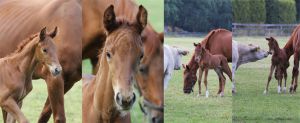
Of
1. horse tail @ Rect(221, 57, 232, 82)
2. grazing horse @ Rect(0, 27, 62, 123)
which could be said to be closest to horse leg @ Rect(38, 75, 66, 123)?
grazing horse @ Rect(0, 27, 62, 123)

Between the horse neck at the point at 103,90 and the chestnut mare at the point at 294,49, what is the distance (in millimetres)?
1621

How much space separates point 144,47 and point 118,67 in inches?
19.5

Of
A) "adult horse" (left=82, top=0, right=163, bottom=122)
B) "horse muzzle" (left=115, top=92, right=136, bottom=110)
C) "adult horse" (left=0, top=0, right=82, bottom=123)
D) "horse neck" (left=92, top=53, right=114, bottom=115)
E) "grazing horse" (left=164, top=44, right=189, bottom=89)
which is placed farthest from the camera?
"adult horse" (left=0, top=0, right=82, bottom=123)

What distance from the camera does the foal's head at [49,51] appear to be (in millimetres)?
4148

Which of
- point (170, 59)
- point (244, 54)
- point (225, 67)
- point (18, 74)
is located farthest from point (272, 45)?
point (18, 74)

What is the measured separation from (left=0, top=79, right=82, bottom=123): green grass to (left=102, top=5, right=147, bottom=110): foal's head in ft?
3.96

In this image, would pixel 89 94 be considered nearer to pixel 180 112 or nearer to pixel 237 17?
pixel 180 112

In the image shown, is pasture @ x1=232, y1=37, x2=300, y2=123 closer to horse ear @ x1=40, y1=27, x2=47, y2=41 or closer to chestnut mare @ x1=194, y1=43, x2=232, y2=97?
chestnut mare @ x1=194, y1=43, x2=232, y2=97

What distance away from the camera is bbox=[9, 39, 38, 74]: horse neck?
4.40 m

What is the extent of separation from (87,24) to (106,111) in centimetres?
70

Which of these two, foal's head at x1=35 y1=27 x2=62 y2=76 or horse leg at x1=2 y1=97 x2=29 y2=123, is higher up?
foal's head at x1=35 y1=27 x2=62 y2=76

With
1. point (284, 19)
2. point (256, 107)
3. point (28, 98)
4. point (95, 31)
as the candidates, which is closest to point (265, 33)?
point (284, 19)

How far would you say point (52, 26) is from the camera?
4.31 meters

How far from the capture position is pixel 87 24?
12.6 ft
